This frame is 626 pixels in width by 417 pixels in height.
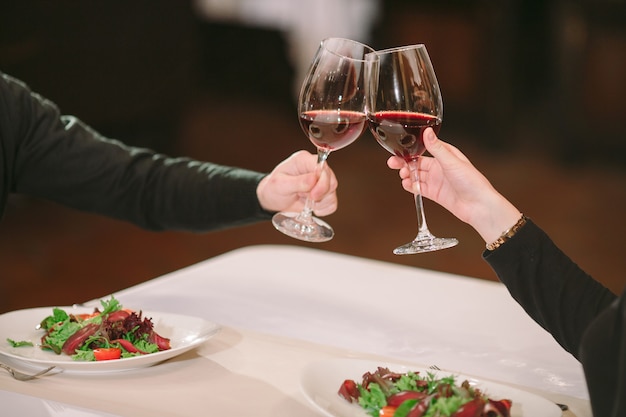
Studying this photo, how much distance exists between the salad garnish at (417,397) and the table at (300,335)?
0.08 m

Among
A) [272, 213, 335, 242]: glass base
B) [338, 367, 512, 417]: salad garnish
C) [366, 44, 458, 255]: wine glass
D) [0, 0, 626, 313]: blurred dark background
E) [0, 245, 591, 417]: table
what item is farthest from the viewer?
[0, 0, 626, 313]: blurred dark background

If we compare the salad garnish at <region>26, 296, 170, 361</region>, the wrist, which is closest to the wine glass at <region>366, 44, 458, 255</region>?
the wrist

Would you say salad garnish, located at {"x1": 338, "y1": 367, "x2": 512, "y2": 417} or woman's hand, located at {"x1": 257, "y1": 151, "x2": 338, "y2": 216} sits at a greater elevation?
woman's hand, located at {"x1": 257, "y1": 151, "x2": 338, "y2": 216}

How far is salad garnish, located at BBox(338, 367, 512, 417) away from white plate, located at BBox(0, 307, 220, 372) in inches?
10.7

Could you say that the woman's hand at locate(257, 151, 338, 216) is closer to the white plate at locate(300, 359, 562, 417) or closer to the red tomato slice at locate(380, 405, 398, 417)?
the white plate at locate(300, 359, 562, 417)

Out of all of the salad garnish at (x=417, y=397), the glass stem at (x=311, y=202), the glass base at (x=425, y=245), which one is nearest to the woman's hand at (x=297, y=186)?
the glass stem at (x=311, y=202)

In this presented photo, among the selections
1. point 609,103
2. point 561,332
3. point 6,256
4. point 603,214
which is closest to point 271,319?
point 561,332

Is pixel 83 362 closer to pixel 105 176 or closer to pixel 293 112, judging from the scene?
pixel 105 176

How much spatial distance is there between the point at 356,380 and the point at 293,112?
6980 mm

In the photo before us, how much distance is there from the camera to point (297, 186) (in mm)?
1631

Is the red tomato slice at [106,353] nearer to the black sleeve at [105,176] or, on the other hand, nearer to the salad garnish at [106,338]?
the salad garnish at [106,338]

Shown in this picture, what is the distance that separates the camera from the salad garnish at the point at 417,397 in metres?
1.03

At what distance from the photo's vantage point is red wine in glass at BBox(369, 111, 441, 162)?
133 centimetres

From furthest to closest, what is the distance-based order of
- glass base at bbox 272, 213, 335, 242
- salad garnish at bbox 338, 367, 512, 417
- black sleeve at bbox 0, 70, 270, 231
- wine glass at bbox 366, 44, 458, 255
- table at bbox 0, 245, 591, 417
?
black sleeve at bbox 0, 70, 270, 231 → glass base at bbox 272, 213, 335, 242 → wine glass at bbox 366, 44, 458, 255 → table at bbox 0, 245, 591, 417 → salad garnish at bbox 338, 367, 512, 417
